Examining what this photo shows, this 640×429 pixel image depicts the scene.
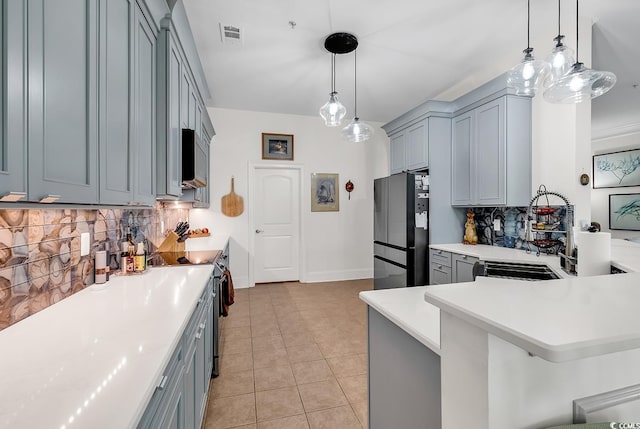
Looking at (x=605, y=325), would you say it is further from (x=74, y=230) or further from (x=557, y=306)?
(x=74, y=230)

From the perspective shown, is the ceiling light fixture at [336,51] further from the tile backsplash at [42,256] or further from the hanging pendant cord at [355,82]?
the tile backsplash at [42,256]

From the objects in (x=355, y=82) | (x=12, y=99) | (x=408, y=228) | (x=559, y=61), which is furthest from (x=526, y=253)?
(x=12, y=99)

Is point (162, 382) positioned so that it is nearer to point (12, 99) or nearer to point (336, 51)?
point (12, 99)

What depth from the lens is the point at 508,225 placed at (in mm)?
3490

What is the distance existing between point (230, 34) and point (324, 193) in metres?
2.92

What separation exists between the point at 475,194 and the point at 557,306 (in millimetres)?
3223

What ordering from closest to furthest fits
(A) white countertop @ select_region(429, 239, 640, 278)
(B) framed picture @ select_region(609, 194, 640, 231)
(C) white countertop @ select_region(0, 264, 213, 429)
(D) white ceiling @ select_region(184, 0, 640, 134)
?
(C) white countertop @ select_region(0, 264, 213, 429) < (A) white countertop @ select_region(429, 239, 640, 278) < (D) white ceiling @ select_region(184, 0, 640, 134) < (B) framed picture @ select_region(609, 194, 640, 231)

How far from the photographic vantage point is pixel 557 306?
621mm

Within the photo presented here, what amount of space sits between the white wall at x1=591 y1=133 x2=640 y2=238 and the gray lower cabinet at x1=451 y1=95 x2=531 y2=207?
385 centimetres

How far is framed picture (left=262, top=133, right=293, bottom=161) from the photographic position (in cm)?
492

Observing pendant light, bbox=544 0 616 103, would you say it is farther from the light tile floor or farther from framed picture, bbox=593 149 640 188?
framed picture, bbox=593 149 640 188

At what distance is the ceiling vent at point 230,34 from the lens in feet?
8.83

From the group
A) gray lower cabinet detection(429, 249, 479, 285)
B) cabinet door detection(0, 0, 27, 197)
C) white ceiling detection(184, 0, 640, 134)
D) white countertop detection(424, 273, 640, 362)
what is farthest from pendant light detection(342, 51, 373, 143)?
cabinet door detection(0, 0, 27, 197)

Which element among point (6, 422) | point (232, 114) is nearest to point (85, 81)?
point (6, 422)
